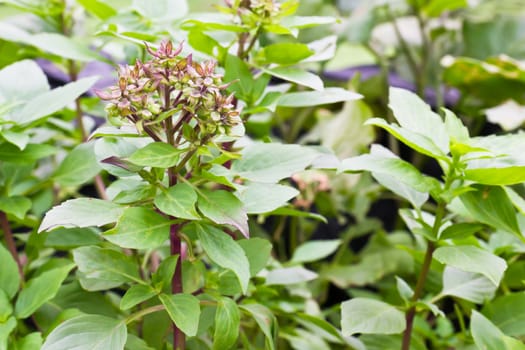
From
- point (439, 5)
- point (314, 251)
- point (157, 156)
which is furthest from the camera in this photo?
point (439, 5)

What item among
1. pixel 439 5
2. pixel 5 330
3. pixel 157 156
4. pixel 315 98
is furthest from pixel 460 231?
pixel 439 5

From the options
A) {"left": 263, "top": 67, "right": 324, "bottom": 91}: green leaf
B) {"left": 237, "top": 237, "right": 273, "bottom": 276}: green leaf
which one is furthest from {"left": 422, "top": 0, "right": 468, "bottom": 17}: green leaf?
{"left": 237, "top": 237, "right": 273, "bottom": 276}: green leaf

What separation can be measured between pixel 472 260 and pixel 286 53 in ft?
0.83

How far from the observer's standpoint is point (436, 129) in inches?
22.3

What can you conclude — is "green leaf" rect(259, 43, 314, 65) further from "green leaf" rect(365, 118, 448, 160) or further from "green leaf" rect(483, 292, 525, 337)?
"green leaf" rect(483, 292, 525, 337)

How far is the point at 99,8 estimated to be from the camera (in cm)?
73

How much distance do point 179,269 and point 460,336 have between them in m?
0.34

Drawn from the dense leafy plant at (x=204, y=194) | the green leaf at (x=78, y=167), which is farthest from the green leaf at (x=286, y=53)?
the green leaf at (x=78, y=167)

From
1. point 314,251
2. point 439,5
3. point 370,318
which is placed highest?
point 439,5

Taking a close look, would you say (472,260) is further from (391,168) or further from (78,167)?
(78,167)

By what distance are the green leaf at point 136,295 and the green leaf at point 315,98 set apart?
0.74 feet

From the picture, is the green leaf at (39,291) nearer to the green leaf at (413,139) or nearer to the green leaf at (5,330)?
the green leaf at (5,330)

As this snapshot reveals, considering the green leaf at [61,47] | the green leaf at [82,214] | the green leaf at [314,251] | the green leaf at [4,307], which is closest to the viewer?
the green leaf at [82,214]

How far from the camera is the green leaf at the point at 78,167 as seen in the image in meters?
0.63
